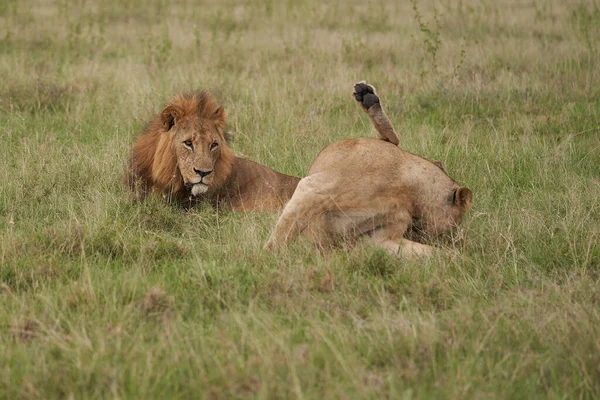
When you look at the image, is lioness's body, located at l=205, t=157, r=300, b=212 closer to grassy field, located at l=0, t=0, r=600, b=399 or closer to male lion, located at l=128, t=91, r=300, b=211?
male lion, located at l=128, t=91, r=300, b=211

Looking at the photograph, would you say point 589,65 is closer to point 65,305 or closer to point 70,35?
point 70,35

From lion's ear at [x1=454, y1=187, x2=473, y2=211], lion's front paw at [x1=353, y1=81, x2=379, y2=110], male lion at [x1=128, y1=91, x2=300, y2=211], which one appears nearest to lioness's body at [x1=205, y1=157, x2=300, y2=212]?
male lion at [x1=128, y1=91, x2=300, y2=211]

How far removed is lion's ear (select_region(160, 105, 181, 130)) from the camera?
561cm

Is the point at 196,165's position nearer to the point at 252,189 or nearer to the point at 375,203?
the point at 252,189

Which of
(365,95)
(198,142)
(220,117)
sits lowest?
(198,142)

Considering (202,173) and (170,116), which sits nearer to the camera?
(202,173)

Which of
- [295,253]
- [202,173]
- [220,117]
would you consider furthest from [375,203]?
[220,117]

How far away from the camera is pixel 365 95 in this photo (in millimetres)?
5523

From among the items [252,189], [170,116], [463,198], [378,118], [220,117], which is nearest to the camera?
[463,198]

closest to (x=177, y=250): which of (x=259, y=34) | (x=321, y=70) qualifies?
(x=321, y=70)

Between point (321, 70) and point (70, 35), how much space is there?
146 inches

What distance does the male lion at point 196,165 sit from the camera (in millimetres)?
5543

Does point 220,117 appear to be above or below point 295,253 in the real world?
above

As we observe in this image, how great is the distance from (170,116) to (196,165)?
50 centimetres
